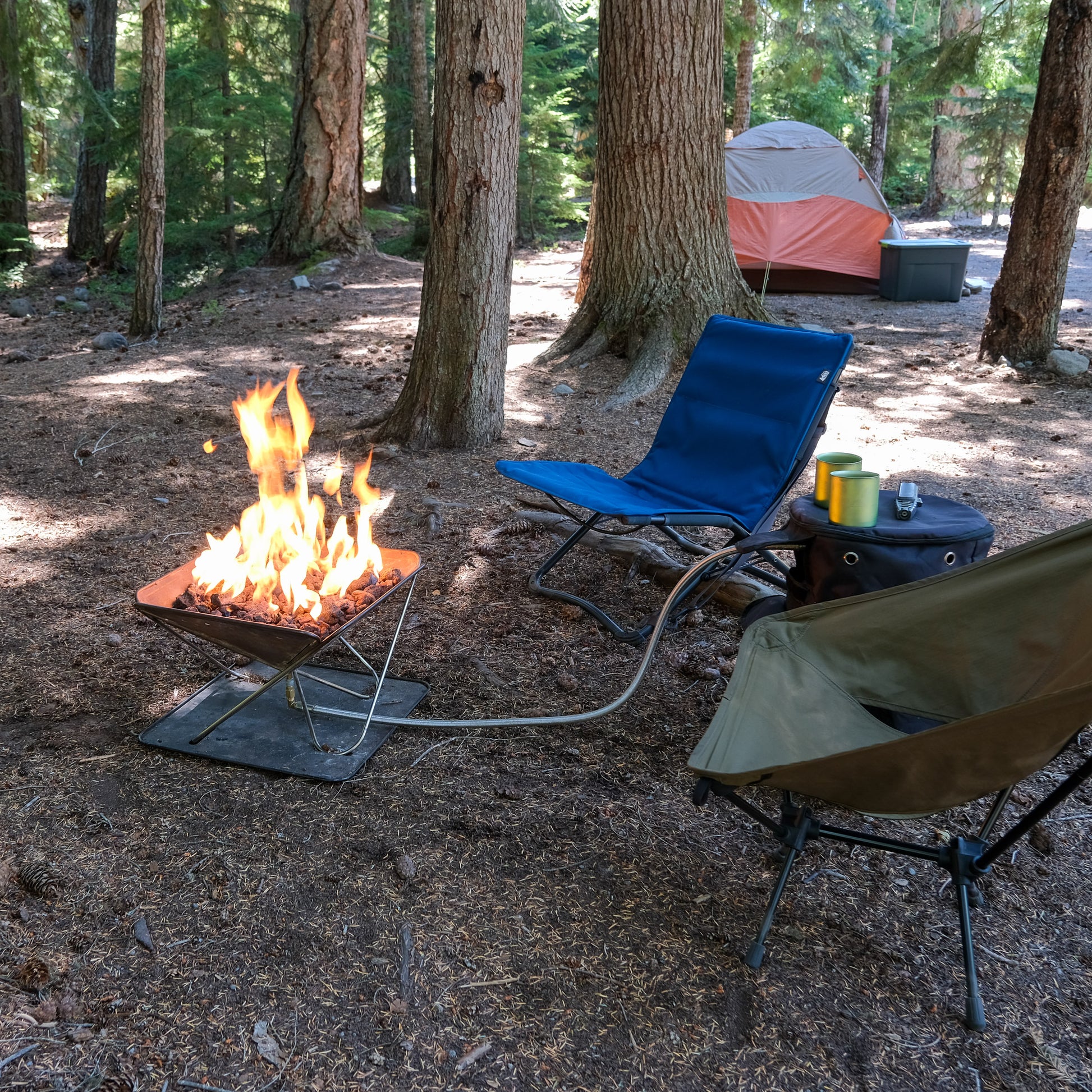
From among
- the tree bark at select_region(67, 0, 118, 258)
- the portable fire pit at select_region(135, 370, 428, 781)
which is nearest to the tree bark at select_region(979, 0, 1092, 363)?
the portable fire pit at select_region(135, 370, 428, 781)

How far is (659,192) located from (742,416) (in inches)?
116

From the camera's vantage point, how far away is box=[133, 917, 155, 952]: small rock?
1888 mm

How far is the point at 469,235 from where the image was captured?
4430mm

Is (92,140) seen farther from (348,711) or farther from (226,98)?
(348,711)

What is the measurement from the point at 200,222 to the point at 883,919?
35.2ft

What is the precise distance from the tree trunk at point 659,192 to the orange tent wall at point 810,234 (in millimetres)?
3917

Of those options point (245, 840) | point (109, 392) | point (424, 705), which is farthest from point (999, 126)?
point (245, 840)

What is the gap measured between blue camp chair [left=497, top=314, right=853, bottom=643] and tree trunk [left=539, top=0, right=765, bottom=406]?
195 centimetres

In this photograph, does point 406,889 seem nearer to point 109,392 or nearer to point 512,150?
point 512,150

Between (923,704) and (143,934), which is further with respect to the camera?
(923,704)

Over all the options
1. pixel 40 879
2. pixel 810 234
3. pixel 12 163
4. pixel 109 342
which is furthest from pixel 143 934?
pixel 12 163

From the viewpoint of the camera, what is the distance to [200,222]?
1069cm

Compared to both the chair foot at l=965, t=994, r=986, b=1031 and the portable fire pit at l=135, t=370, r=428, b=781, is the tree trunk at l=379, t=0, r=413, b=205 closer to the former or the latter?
the portable fire pit at l=135, t=370, r=428, b=781

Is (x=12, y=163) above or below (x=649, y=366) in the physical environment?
above
